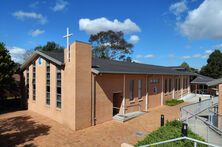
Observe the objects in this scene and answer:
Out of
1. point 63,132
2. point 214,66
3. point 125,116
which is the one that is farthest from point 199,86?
point 63,132

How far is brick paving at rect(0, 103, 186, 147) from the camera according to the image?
10836mm

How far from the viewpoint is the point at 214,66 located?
4797 cm

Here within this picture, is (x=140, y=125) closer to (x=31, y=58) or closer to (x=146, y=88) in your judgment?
(x=146, y=88)

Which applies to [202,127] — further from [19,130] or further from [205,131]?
[19,130]

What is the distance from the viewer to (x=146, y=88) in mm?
19531

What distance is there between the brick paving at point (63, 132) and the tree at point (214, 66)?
127ft

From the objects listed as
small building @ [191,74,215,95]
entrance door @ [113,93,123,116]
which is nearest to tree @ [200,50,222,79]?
small building @ [191,74,215,95]

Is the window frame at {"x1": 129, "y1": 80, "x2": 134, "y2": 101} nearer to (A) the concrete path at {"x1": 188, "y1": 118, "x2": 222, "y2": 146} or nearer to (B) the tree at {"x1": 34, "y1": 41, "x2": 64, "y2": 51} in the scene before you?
(A) the concrete path at {"x1": 188, "y1": 118, "x2": 222, "y2": 146}

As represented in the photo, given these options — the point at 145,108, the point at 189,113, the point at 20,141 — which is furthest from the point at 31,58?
the point at 189,113

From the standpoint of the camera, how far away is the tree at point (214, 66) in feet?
155

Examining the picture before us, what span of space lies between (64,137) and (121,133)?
3.77 metres

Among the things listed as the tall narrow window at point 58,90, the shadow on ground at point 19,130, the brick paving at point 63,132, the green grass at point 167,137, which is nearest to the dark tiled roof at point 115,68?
the tall narrow window at point 58,90

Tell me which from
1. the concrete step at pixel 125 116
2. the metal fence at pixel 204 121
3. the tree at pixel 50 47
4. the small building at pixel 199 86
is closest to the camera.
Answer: the metal fence at pixel 204 121

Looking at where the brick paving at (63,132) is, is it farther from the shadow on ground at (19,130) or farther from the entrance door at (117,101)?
the entrance door at (117,101)
